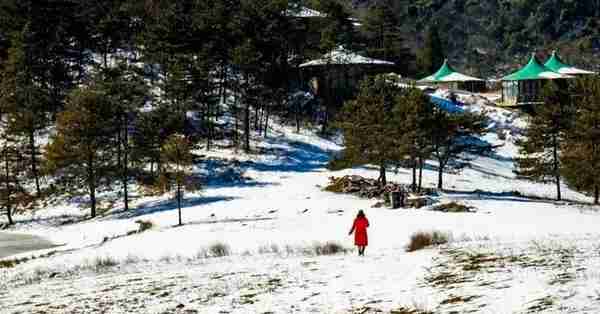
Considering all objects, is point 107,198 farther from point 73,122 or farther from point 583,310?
point 583,310

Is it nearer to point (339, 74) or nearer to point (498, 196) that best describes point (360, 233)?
point (498, 196)

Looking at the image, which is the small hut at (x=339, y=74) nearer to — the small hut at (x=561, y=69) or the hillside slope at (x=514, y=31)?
the small hut at (x=561, y=69)

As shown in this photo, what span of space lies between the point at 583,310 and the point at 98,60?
69.2 metres

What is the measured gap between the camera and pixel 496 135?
232ft

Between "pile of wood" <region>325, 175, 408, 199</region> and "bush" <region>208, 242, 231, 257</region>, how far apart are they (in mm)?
17947

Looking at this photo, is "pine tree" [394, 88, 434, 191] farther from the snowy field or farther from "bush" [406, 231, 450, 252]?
"bush" [406, 231, 450, 252]

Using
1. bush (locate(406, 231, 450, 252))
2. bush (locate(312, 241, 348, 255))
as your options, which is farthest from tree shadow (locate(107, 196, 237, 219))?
bush (locate(406, 231, 450, 252))

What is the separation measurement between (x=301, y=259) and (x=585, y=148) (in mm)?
28023

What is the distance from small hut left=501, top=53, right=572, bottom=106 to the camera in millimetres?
77750

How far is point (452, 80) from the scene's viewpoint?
85.6 metres

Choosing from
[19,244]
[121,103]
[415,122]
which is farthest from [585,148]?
[19,244]

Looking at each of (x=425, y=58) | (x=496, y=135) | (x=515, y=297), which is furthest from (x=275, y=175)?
(x=425, y=58)

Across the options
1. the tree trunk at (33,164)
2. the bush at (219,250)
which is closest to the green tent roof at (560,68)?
the tree trunk at (33,164)

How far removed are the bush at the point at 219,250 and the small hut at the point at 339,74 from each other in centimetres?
4839
